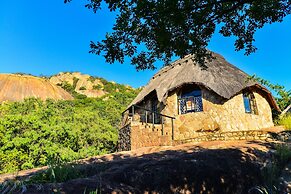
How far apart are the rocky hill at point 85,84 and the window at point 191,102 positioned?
4736 centimetres

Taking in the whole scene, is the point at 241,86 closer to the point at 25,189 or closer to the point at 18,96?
the point at 25,189

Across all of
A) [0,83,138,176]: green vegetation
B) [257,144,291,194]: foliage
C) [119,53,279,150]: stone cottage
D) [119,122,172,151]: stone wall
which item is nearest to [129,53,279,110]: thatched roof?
[119,53,279,150]: stone cottage

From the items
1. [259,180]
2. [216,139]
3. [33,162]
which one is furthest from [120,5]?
[33,162]

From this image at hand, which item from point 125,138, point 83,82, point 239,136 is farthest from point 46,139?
point 83,82

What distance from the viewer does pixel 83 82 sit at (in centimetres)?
7094

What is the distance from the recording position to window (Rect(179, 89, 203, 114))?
57.8 ft

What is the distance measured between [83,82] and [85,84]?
1.74m

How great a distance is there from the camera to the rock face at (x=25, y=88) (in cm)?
5159

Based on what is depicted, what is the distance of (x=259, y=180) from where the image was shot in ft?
20.0

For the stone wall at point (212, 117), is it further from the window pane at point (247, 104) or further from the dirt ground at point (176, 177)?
the dirt ground at point (176, 177)

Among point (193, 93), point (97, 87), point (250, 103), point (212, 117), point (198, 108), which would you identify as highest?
point (97, 87)

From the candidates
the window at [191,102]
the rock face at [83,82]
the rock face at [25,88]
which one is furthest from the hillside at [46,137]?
the rock face at [83,82]

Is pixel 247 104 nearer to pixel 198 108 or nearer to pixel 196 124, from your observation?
pixel 198 108

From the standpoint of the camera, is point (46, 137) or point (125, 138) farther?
point (46, 137)
